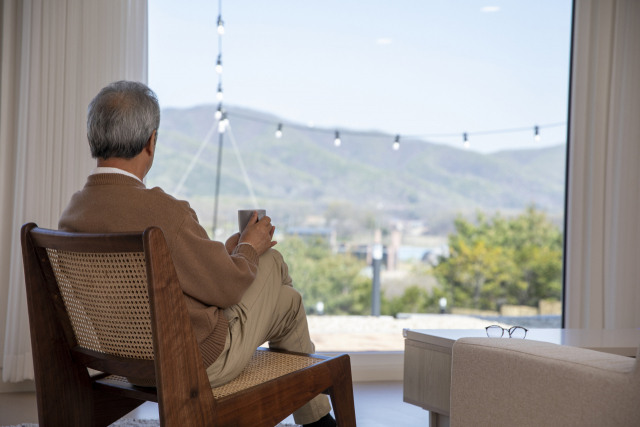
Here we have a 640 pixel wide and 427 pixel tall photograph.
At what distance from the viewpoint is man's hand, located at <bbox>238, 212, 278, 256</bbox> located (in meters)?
1.29

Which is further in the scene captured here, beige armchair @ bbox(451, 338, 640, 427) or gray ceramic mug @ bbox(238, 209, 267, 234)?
gray ceramic mug @ bbox(238, 209, 267, 234)

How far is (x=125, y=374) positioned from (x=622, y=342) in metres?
1.45

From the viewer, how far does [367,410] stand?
211 cm

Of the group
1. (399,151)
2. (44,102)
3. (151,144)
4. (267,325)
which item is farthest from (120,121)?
(399,151)

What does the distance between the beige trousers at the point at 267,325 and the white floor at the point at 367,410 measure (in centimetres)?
56

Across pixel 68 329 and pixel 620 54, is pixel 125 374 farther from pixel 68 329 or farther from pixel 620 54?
pixel 620 54

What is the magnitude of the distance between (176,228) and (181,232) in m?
0.01

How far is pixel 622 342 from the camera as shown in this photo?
1.62 meters

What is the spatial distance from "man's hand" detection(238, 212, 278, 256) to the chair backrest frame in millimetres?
357

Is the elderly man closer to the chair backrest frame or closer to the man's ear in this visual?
the man's ear

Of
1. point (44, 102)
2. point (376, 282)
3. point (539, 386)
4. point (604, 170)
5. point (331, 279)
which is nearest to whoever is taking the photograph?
point (539, 386)

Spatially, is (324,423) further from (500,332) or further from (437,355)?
(500,332)

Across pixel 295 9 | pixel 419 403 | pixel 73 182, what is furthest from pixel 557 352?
pixel 295 9

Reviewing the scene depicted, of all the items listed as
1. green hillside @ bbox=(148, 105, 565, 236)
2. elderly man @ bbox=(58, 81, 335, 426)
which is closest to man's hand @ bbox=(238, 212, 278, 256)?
elderly man @ bbox=(58, 81, 335, 426)
